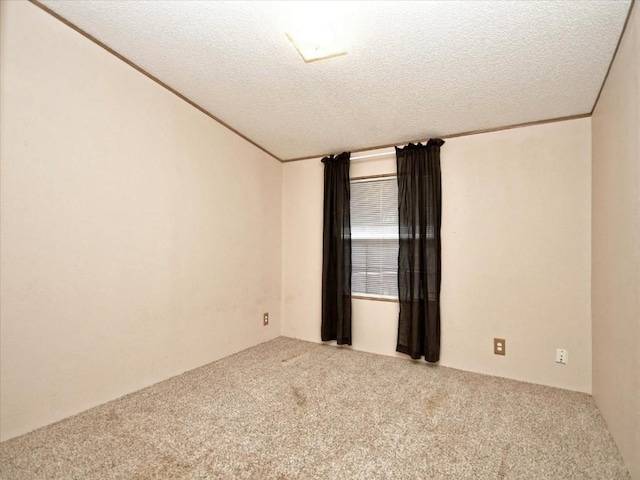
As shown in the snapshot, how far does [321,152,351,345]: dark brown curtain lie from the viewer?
330cm

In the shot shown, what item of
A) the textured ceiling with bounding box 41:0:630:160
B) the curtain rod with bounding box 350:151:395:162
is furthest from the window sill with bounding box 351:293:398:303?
the textured ceiling with bounding box 41:0:630:160

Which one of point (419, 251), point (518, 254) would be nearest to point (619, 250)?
point (518, 254)

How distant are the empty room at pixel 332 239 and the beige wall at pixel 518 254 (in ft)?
0.06

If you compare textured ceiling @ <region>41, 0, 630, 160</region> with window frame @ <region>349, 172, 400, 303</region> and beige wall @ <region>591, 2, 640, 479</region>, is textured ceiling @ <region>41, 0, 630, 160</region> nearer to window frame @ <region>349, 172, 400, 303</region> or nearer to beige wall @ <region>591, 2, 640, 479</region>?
beige wall @ <region>591, 2, 640, 479</region>

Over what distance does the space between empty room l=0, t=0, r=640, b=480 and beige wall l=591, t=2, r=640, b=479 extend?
0.02 metres

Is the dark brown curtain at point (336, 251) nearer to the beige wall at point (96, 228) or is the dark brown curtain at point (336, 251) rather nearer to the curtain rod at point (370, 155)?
the curtain rod at point (370, 155)

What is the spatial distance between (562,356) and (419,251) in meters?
1.38

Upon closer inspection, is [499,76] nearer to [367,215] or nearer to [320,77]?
[320,77]

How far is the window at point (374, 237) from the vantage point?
322 cm

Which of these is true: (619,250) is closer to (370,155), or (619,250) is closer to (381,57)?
(381,57)

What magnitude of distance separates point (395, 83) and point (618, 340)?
204cm

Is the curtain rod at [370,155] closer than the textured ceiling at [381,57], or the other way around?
the textured ceiling at [381,57]

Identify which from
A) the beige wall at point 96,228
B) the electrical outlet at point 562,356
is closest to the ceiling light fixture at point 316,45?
the beige wall at point 96,228

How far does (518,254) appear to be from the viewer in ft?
8.57
